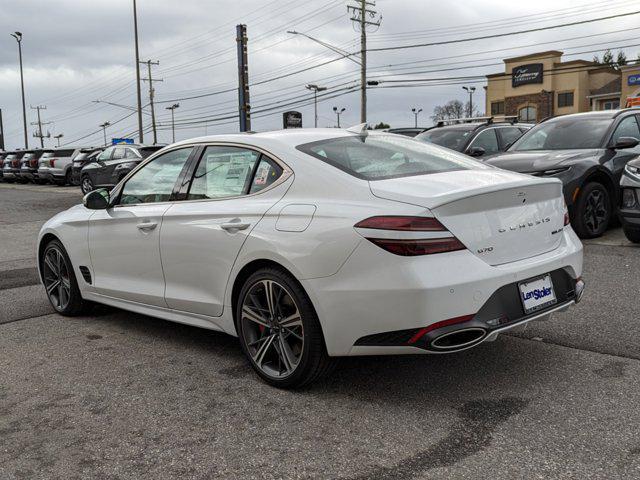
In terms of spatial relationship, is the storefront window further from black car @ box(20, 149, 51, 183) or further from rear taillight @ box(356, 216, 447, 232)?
rear taillight @ box(356, 216, 447, 232)

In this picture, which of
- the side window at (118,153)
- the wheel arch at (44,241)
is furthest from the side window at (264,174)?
the side window at (118,153)

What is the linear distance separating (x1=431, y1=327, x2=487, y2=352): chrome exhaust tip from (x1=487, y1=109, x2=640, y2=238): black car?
5.42 meters

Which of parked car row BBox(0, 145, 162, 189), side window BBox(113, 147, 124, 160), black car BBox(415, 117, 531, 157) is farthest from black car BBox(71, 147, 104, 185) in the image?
black car BBox(415, 117, 531, 157)

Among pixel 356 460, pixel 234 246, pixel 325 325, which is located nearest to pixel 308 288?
pixel 325 325

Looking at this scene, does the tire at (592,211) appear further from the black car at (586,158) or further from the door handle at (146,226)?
the door handle at (146,226)

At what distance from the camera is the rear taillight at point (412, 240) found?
3.10 m

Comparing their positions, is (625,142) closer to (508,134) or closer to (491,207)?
(508,134)

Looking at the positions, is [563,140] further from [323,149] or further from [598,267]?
[323,149]

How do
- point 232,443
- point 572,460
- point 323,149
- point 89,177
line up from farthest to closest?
point 89,177, point 323,149, point 232,443, point 572,460

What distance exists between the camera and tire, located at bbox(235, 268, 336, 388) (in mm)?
3447

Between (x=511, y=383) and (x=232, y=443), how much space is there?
63.9 inches

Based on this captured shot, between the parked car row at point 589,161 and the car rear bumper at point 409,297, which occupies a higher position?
the parked car row at point 589,161

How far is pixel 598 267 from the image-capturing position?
6.65 metres

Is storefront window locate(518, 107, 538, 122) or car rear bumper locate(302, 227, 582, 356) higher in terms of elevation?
storefront window locate(518, 107, 538, 122)
